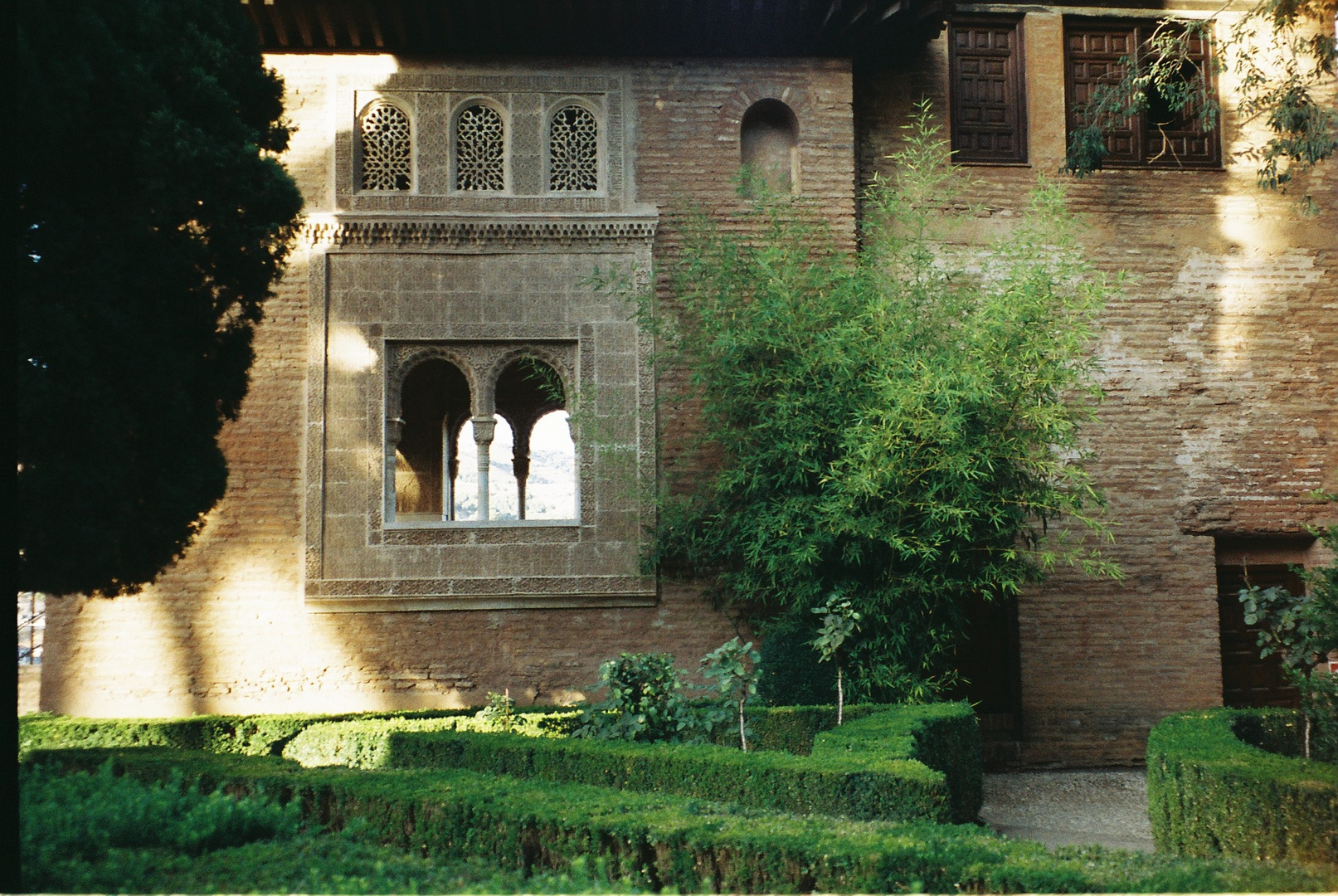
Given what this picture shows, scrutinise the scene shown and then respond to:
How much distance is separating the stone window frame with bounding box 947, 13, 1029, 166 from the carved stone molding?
352 centimetres

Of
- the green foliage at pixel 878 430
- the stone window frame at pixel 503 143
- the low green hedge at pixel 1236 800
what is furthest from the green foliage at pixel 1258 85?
the low green hedge at pixel 1236 800

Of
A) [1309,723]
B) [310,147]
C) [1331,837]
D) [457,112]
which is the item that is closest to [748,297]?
[457,112]

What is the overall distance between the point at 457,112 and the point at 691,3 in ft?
8.30

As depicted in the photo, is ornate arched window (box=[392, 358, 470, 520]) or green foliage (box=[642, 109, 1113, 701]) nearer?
green foliage (box=[642, 109, 1113, 701])

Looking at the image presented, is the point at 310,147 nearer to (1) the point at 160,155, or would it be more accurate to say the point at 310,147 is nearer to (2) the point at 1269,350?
Result: (1) the point at 160,155

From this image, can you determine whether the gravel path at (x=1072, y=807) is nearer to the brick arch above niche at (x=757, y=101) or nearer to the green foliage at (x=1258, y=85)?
the green foliage at (x=1258, y=85)

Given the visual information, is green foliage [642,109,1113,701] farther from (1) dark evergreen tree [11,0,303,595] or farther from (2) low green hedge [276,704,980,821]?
(1) dark evergreen tree [11,0,303,595]

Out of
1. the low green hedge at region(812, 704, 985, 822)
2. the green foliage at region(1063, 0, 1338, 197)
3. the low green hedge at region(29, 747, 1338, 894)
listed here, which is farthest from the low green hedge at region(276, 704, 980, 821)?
the green foliage at region(1063, 0, 1338, 197)

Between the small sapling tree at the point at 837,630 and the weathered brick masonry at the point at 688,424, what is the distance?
1722 mm

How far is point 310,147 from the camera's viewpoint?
9.41 m

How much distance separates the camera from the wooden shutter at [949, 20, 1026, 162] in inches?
401

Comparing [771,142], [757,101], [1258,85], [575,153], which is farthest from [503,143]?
[1258,85]

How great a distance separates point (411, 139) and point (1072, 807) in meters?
8.62

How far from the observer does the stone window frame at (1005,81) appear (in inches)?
400
